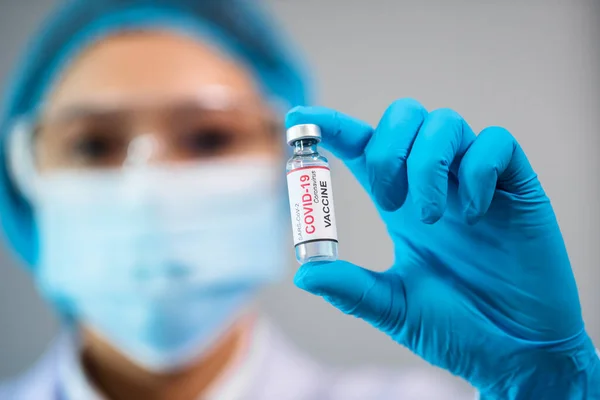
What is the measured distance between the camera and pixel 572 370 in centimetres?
99

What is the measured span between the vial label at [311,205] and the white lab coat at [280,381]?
27.1 inches

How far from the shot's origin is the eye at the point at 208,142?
1.48 metres

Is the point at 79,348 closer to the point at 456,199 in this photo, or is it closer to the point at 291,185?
the point at 291,185

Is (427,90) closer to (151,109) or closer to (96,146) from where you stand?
(151,109)

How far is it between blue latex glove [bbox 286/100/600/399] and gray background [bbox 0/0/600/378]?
0.46 meters

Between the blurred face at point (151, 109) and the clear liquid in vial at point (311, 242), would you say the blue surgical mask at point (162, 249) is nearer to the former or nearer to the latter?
the blurred face at point (151, 109)

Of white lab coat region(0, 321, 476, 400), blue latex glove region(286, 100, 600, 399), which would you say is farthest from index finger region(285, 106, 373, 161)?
white lab coat region(0, 321, 476, 400)

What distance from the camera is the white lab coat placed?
141 cm

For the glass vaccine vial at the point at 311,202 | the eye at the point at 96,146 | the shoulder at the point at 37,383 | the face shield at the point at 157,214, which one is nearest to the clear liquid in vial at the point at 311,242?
the glass vaccine vial at the point at 311,202

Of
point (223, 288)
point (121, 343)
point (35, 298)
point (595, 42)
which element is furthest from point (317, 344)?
point (595, 42)

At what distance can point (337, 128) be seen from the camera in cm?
93

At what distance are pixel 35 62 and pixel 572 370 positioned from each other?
4.92ft

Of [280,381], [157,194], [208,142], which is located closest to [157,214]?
[157,194]

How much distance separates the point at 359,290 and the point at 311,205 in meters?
0.17
